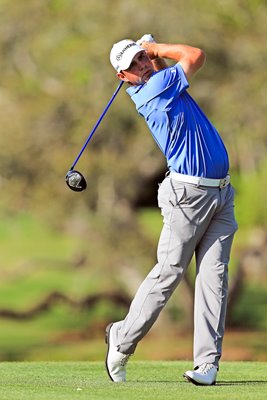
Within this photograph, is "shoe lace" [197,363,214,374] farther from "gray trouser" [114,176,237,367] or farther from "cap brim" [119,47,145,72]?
"cap brim" [119,47,145,72]

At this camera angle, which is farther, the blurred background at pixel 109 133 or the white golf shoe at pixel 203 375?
the blurred background at pixel 109 133

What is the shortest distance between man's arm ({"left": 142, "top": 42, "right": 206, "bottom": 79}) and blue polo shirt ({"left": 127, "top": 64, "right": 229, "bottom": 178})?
0.18 ft

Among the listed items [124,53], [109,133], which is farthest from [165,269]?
[109,133]

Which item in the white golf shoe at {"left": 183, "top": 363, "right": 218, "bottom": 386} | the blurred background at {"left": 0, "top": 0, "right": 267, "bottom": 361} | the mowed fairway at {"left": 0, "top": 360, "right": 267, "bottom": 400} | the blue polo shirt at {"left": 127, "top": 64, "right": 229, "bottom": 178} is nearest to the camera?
the mowed fairway at {"left": 0, "top": 360, "right": 267, "bottom": 400}

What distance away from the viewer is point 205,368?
614cm

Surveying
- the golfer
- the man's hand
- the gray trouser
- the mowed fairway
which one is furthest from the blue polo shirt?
the mowed fairway

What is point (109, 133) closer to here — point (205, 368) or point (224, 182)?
point (224, 182)

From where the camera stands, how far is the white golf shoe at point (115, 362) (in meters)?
6.23

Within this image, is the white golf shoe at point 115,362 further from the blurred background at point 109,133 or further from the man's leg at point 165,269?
the blurred background at point 109,133

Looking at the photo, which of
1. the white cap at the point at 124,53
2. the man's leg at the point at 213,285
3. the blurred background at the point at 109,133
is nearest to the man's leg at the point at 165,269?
the man's leg at the point at 213,285

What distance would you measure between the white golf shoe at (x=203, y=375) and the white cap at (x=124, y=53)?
1.69m

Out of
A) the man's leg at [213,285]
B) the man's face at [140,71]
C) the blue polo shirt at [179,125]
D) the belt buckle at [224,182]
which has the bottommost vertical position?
the man's leg at [213,285]

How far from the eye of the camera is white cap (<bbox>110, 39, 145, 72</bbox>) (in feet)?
19.7

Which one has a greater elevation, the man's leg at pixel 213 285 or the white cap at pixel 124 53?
the white cap at pixel 124 53
